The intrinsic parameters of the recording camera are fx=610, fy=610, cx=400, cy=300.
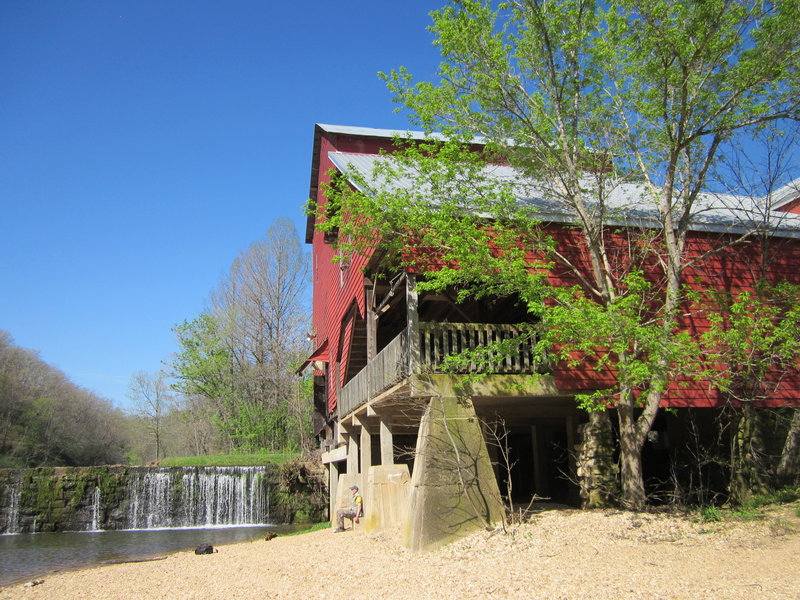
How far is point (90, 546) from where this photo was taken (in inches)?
679

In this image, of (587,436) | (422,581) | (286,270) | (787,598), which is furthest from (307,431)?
(787,598)

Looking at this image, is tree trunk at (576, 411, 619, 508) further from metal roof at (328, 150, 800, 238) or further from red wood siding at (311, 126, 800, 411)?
metal roof at (328, 150, 800, 238)

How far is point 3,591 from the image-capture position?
9.98m

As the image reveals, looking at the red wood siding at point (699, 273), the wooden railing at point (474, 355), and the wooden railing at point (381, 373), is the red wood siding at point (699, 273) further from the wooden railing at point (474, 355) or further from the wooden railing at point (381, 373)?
the wooden railing at point (381, 373)

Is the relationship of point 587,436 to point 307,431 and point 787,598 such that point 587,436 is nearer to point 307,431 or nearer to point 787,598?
point 787,598

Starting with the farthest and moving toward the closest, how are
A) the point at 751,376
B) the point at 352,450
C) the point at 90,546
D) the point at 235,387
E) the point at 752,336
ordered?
the point at 235,387 → the point at 90,546 → the point at 352,450 → the point at 751,376 → the point at 752,336

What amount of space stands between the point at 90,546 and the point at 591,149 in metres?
16.8

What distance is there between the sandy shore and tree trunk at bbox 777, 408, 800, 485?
71.4 inches

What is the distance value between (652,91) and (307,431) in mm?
28819

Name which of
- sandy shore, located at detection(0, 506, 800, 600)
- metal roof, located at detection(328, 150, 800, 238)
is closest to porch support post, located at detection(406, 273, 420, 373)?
metal roof, located at detection(328, 150, 800, 238)

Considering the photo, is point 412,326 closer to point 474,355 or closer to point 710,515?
point 474,355

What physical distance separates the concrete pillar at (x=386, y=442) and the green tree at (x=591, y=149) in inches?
148

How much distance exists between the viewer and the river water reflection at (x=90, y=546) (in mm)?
13508

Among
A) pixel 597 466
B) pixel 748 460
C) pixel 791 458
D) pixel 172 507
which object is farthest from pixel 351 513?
pixel 172 507
